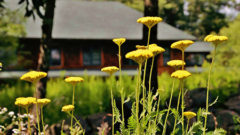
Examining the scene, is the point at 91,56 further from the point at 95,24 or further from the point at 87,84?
the point at 87,84

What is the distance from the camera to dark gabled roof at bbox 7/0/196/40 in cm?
1561

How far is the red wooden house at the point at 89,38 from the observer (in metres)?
15.6

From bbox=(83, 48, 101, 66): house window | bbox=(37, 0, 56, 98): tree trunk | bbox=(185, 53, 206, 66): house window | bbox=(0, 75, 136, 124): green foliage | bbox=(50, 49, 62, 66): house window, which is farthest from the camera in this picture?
bbox=(185, 53, 206, 66): house window

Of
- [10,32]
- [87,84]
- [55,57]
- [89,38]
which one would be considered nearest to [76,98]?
[87,84]

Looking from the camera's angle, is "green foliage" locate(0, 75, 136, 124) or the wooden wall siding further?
Result: the wooden wall siding

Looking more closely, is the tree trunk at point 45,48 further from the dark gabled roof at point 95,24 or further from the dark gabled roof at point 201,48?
the dark gabled roof at point 201,48

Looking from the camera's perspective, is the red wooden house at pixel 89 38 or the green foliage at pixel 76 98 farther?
the red wooden house at pixel 89 38

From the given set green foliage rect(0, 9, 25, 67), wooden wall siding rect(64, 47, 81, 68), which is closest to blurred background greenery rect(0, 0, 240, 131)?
green foliage rect(0, 9, 25, 67)

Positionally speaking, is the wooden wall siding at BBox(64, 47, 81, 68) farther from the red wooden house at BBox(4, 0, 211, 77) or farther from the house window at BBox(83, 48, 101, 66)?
the house window at BBox(83, 48, 101, 66)

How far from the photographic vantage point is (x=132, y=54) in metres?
1.62

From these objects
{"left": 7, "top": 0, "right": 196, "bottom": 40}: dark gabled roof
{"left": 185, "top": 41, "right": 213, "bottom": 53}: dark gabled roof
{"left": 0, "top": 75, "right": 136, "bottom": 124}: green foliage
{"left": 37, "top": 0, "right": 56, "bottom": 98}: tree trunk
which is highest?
{"left": 7, "top": 0, "right": 196, "bottom": 40}: dark gabled roof

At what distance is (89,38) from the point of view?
15250mm

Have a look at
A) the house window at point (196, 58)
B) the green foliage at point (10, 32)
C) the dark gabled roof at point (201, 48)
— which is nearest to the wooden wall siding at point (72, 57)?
the green foliage at point (10, 32)

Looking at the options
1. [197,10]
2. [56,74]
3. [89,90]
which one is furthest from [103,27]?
[197,10]
